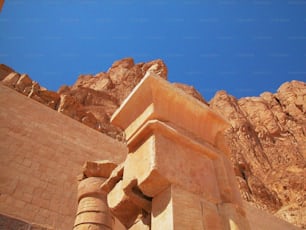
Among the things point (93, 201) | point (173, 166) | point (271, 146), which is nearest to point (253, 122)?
point (271, 146)

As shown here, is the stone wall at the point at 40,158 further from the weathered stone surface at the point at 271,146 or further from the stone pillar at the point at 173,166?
the weathered stone surface at the point at 271,146

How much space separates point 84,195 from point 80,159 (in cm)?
472

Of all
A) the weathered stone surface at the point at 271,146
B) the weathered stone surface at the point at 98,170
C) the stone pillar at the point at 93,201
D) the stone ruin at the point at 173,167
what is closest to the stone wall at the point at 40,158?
the stone pillar at the point at 93,201

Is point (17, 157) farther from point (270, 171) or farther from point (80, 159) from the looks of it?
point (270, 171)

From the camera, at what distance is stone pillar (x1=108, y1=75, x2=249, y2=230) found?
2299 millimetres

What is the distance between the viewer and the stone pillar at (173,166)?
2.30m

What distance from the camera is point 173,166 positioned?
8.04 ft

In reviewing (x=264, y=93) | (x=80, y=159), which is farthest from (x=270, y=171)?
(x=80, y=159)

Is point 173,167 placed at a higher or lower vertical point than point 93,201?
lower

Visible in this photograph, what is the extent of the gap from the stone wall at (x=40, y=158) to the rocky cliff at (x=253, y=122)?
5.73 metres

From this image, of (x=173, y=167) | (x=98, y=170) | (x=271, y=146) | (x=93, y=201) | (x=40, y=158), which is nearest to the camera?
(x=173, y=167)

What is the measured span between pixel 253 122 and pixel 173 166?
25.7 m

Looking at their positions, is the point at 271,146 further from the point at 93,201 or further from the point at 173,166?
the point at 173,166

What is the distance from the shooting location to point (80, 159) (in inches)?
377
